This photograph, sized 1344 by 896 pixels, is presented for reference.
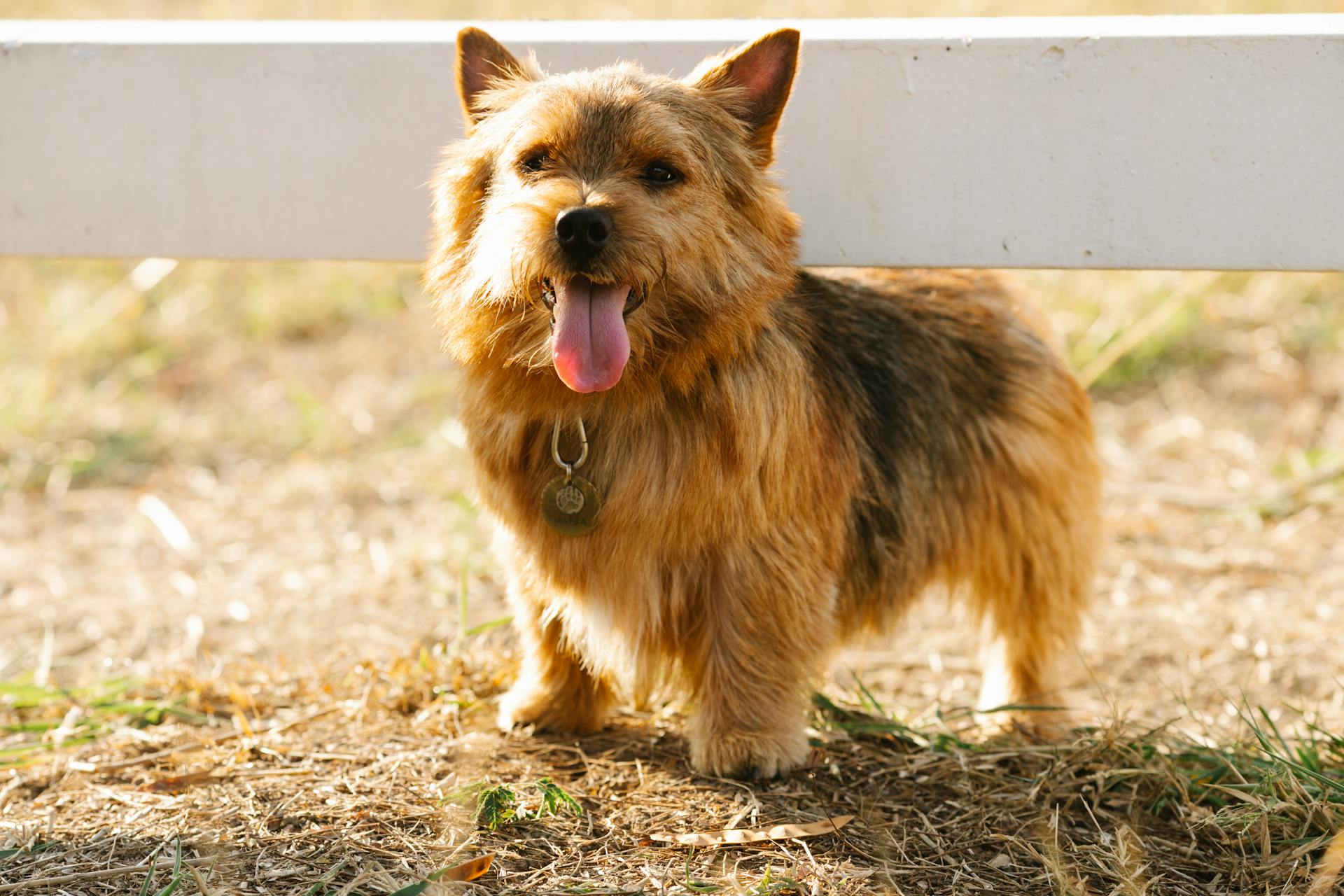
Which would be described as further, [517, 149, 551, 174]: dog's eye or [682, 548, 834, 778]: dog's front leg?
[682, 548, 834, 778]: dog's front leg

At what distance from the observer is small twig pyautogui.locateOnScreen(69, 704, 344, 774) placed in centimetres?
302

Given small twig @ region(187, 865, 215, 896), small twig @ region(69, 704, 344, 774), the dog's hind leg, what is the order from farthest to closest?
the dog's hind leg, small twig @ region(69, 704, 344, 774), small twig @ region(187, 865, 215, 896)

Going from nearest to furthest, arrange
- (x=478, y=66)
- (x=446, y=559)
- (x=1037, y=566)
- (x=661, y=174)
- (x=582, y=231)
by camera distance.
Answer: (x=582, y=231) < (x=661, y=174) < (x=478, y=66) < (x=1037, y=566) < (x=446, y=559)

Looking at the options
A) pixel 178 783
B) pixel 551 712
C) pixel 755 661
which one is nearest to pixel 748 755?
pixel 755 661

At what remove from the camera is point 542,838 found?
102 inches

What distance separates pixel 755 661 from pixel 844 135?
1.31 metres

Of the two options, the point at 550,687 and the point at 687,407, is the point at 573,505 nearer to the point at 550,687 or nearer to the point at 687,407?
the point at 687,407

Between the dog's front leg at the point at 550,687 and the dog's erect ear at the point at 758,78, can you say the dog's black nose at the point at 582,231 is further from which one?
the dog's front leg at the point at 550,687

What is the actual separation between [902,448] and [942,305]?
474 millimetres

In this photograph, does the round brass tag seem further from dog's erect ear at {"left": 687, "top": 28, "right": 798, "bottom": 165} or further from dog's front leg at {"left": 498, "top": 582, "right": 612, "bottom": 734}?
dog's erect ear at {"left": 687, "top": 28, "right": 798, "bottom": 165}

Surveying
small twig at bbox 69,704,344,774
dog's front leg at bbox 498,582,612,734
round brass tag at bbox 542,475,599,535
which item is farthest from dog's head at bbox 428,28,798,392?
small twig at bbox 69,704,344,774

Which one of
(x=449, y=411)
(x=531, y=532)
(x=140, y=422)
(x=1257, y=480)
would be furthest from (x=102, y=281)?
(x=1257, y=480)

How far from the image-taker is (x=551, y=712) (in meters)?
3.21

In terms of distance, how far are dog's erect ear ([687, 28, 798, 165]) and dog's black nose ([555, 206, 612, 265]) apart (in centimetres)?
54
